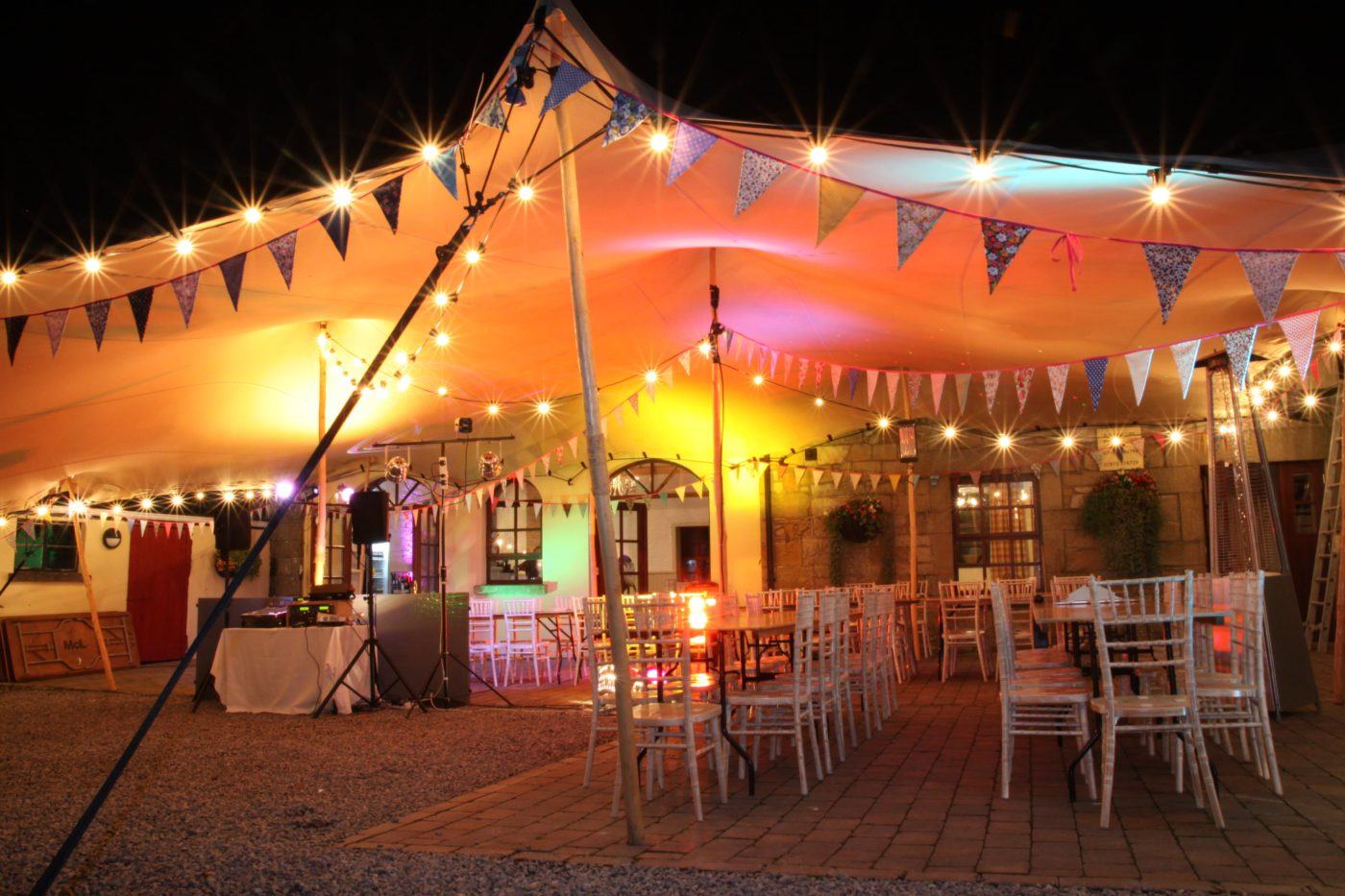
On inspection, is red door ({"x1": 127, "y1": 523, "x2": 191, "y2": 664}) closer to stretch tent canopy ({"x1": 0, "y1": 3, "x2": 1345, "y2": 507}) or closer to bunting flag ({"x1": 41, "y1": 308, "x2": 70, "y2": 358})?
stretch tent canopy ({"x1": 0, "y1": 3, "x2": 1345, "y2": 507})

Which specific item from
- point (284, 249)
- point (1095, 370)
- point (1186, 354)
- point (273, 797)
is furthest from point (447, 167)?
point (1095, 370)

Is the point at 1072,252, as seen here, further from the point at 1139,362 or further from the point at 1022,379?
the point at 1022,379

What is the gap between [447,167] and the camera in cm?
478

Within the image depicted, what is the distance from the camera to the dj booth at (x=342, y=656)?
770cm

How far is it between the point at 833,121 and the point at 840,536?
25.9 feet

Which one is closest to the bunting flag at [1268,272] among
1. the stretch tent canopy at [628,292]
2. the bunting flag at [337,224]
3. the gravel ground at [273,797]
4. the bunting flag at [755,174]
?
the stretch tent canopy at [628,292]

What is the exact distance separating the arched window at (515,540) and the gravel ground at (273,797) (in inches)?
241

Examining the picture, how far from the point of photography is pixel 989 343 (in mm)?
7984

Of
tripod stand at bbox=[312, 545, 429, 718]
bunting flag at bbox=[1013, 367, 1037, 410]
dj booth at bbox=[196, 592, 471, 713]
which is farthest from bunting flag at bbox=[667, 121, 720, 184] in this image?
dj booth at bbox=[196, 592, 471, 713]

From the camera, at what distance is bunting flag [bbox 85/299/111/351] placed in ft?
18.5

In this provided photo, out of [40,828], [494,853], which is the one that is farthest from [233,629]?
[494,853]

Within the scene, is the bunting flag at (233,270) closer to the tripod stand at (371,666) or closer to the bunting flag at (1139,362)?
the tripod stand at (371,666)

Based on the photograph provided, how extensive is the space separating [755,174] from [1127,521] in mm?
7540

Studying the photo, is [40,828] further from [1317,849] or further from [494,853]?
[1317,849]
